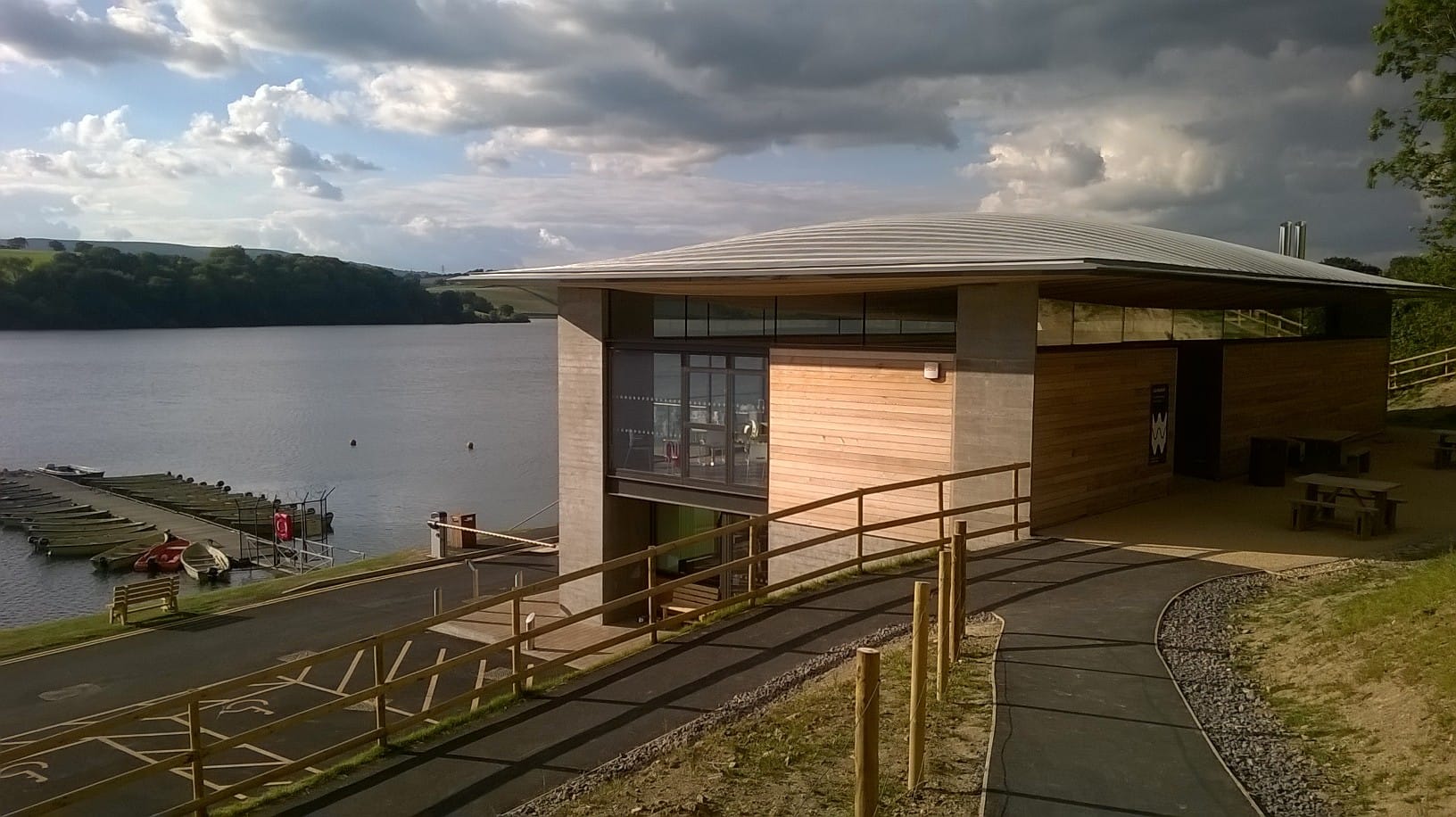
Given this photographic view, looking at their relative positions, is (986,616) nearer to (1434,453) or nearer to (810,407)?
(810,407)

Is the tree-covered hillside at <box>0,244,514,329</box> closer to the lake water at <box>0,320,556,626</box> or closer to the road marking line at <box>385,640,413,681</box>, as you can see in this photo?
the lake water at <box>0,320,556,626</box>

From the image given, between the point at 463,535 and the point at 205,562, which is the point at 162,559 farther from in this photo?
the point at 463,535

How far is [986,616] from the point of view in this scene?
1012 cm

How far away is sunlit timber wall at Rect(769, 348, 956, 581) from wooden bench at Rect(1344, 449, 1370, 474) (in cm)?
887

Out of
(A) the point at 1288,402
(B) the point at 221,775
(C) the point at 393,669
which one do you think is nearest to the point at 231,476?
(C) the point at 393,669

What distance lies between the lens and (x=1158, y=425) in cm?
1605

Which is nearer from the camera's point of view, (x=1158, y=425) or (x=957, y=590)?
(x=957, y=590)

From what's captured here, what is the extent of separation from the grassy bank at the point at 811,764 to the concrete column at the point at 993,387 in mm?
5764

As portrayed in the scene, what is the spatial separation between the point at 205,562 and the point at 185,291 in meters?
157

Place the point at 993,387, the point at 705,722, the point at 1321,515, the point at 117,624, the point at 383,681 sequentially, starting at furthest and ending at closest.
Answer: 1. the point at 117,624
2. the point at 1321,515
3. the point at 993,387
4. the point at 383,681
5. the point at 705,722

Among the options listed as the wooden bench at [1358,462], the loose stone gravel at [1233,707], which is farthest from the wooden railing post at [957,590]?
the wooden bench at [1358,462]

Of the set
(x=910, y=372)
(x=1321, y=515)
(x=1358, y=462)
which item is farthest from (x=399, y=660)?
(x=1358, y=462)

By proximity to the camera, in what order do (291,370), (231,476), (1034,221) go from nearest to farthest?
(1034,221), (231,476), (291,370)

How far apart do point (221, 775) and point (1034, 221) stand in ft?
53.9
